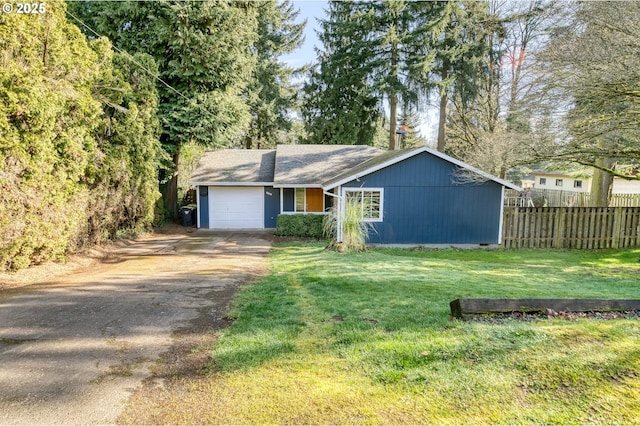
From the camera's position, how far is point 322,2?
2659cm

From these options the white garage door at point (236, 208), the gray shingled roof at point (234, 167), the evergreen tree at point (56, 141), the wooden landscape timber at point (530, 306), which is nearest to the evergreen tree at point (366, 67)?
the gray shingled roof at point (234, 167)

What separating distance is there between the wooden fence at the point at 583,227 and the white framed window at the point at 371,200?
5.00 meters

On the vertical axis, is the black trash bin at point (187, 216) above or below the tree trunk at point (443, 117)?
below

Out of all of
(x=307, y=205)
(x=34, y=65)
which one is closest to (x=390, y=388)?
(x=34, y=65)

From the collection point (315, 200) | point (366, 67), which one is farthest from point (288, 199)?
point (366, 67)

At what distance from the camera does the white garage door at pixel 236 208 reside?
58.6 ft

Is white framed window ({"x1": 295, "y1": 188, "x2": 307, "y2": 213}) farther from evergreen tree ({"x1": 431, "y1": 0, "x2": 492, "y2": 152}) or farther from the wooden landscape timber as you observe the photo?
the wooden landscape timber

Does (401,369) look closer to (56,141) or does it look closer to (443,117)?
(56,141)

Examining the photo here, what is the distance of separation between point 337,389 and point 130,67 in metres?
14.9

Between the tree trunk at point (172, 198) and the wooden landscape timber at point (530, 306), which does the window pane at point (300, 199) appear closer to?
the tree trunk at point (172, 198)

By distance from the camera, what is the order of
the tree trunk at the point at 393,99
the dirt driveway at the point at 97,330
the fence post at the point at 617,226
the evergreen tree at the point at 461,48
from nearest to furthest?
the dirt driveway at the point at 97,330
the fence post at the point at 617,226
the evergreen tree at the point at 461,48
the tree trunk at the point at 393,99

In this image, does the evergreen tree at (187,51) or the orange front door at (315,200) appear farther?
the orange front door at (315,200)

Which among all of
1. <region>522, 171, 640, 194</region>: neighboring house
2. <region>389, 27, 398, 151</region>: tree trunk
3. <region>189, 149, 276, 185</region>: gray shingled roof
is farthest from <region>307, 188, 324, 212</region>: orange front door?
<region>522, 171, 640, 194</region>: neighboring house

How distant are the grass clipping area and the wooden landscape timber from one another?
0.23m
